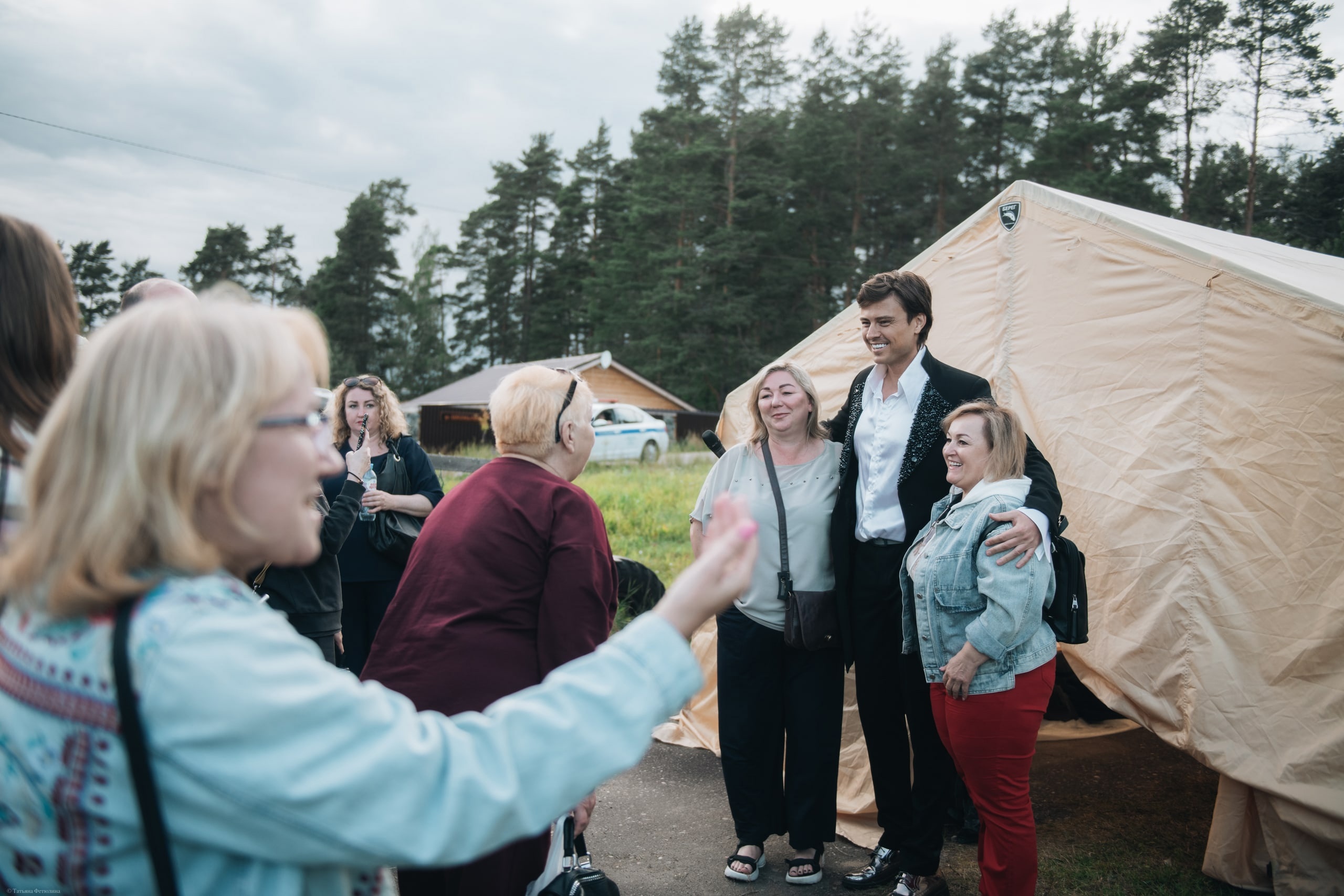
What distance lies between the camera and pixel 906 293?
10.7ft

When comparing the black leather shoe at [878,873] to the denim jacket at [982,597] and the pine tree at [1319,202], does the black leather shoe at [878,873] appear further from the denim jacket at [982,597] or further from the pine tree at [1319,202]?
the pine tree at [1319,202]

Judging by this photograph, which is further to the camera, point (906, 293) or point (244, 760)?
point (906, 293)

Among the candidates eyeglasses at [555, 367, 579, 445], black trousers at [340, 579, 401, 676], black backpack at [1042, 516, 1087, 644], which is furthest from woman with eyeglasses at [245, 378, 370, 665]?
black backpack at [1042, 516, 1087, 644]

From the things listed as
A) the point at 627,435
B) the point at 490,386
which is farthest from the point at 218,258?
the point at 627,435

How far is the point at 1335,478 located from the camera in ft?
9.14

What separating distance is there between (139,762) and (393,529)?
3105 millimetres

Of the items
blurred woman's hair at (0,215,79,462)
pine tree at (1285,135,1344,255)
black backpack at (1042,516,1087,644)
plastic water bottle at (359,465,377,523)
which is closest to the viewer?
blurred woman's hair at (0,215,79,462)

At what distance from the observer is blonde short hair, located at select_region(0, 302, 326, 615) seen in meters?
0.84

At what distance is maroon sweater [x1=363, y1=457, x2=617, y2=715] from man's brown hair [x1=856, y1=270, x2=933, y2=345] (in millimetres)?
1681

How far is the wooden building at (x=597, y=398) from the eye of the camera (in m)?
26.8

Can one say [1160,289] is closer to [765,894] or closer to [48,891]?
[765,894]

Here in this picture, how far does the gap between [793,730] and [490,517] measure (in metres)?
1.86

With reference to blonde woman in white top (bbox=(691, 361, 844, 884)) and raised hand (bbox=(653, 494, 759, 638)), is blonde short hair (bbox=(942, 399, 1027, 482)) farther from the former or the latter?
raised hand (bbox=(653, 494, 759, 638))

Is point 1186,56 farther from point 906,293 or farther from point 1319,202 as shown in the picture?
point 906,293
